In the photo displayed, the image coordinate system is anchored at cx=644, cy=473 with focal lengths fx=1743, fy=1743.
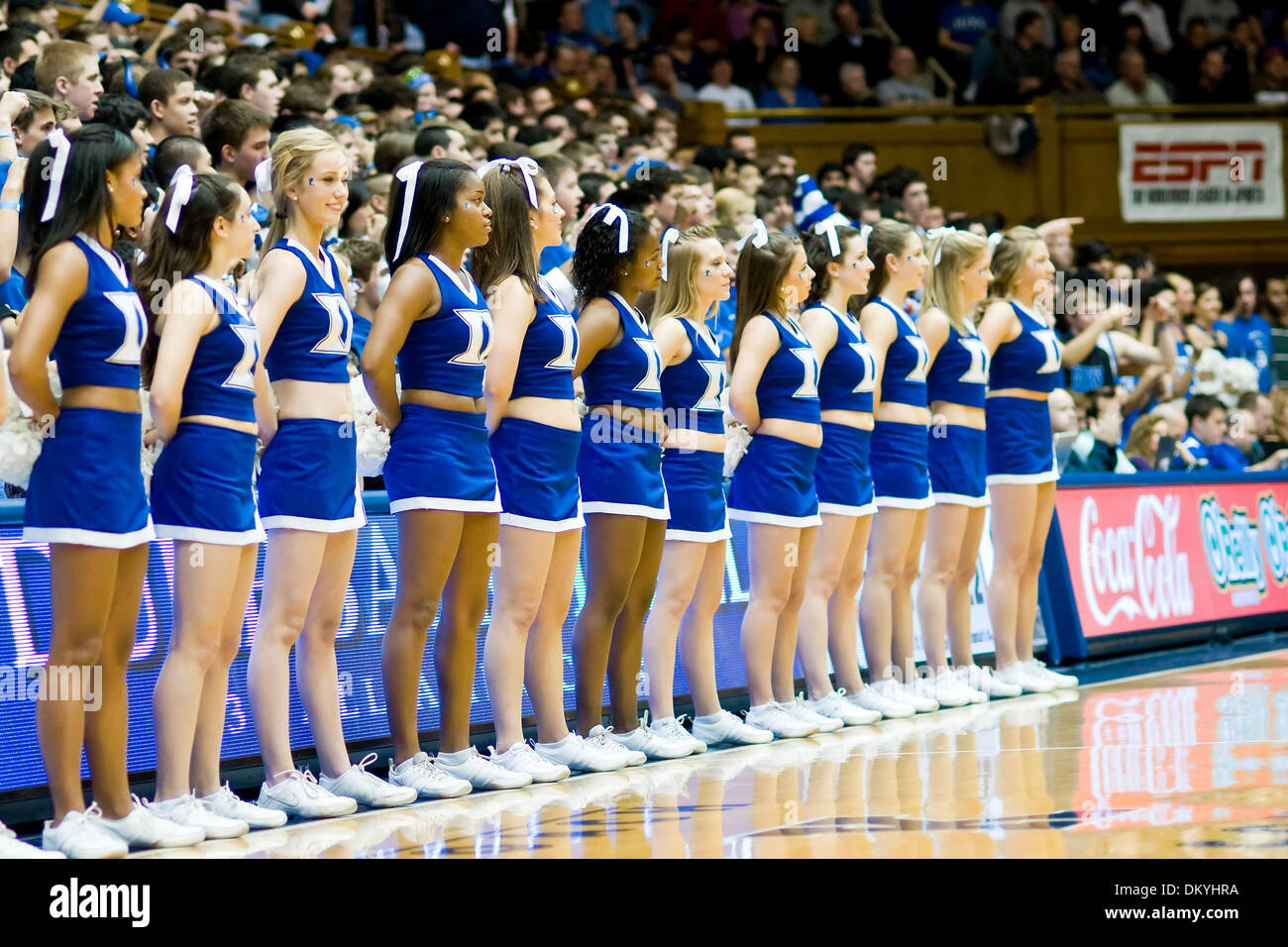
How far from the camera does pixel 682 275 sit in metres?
6.45

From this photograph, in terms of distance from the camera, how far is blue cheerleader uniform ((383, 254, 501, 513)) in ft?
17.1

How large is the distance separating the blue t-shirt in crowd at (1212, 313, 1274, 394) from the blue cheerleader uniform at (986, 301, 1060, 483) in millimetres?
6299

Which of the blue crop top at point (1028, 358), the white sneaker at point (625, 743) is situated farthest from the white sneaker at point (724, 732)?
the blue crop top at point (1028, 358)

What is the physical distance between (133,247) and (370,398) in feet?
2.88

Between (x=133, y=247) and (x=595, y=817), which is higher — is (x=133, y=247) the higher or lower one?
the higher one

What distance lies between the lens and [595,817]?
480cm

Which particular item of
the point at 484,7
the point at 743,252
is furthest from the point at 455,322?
the point at 484,7

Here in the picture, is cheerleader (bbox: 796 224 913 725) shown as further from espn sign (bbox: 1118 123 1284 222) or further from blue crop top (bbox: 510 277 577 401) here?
espn sign (bbox: 1118 123 1284 222)

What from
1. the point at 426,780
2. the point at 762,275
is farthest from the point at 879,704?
the point at 426,780

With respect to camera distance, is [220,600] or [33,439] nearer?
[33,439]

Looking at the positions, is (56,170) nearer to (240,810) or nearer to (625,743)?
(240,810)

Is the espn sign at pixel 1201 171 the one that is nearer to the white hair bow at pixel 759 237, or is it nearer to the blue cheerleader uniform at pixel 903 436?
the blue cheerleader uniform at pixel 903 436
